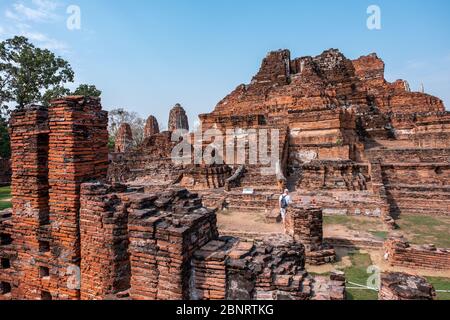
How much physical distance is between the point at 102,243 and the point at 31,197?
1.52 metres

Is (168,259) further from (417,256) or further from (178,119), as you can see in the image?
(178,119)

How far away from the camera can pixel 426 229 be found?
28.9 feet

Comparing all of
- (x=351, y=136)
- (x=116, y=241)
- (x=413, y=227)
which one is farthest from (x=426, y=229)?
(x=116, y=241)

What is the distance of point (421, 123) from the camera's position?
18172mm

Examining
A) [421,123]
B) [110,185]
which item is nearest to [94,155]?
[110,185]

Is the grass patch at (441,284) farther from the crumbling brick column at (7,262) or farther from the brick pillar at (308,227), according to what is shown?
the crumbling brick column at (7,262)

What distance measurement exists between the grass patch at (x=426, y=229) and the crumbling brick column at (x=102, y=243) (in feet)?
25.6

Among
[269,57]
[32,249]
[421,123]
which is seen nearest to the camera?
[32,249]

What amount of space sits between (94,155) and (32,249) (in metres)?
1.69

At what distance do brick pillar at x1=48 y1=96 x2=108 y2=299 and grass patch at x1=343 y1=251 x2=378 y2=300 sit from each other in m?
4.66

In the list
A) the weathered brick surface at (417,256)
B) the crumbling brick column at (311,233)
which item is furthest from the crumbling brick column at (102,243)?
the weathered brick surface at (417,256)

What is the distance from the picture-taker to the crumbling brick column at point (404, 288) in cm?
321

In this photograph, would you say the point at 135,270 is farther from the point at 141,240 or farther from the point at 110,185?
the point at 110,185
